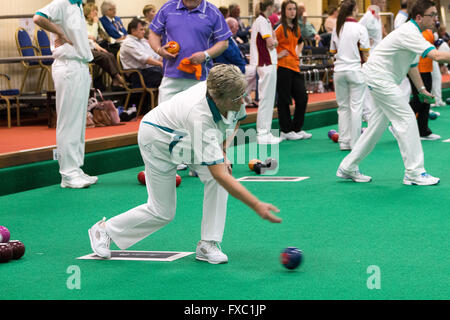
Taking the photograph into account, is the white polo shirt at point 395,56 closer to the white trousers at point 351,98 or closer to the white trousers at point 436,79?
the white trousers at point 351,98

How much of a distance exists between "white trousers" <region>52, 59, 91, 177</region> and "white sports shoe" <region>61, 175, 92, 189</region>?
0.04 metres

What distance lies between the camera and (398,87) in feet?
19.7

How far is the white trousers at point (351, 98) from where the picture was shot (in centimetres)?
771

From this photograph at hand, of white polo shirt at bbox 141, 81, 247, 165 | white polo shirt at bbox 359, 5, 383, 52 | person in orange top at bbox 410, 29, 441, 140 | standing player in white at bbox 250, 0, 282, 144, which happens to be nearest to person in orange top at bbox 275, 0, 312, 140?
standing player in white at bbox 250, 0, 282, 144

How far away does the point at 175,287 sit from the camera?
351 centimetres

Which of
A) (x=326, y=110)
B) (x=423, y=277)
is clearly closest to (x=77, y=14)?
(x=423, y=277)

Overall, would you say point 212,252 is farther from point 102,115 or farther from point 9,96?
point 9,96

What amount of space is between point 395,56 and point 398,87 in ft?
0.84

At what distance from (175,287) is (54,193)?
9.59ft

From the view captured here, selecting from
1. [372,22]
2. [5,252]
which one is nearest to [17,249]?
[5,252]

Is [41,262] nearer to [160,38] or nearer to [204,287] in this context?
[204,287]

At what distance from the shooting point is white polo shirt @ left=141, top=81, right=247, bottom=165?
3.49 meters

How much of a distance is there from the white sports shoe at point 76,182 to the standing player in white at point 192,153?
90.6 inches

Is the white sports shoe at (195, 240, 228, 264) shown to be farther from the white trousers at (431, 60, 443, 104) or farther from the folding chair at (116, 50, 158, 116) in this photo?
the white trousers at (431, 60, 443, 104)
